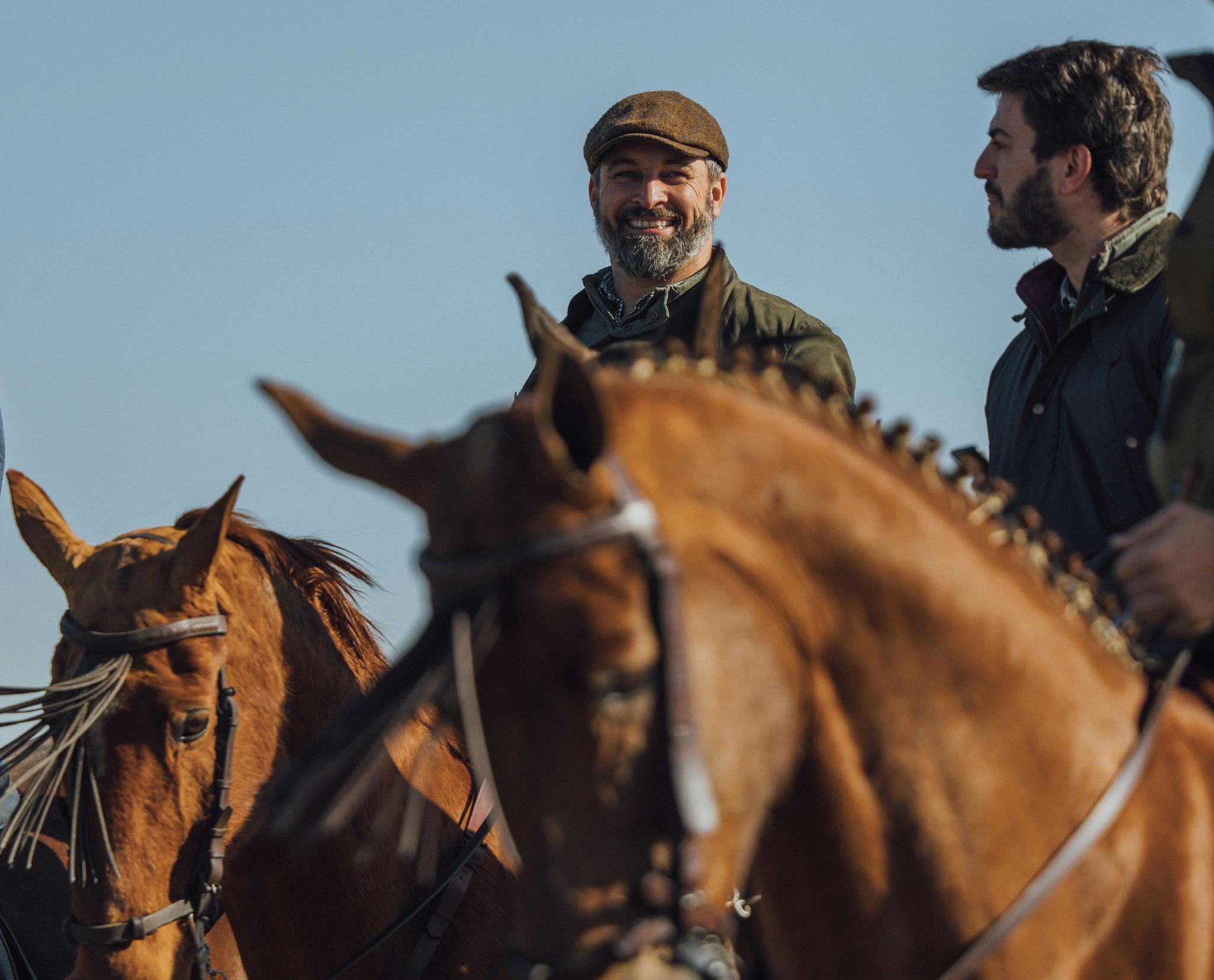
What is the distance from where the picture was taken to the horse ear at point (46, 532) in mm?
4465

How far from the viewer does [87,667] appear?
160 inches

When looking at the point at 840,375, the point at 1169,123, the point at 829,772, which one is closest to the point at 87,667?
the point at 840,375

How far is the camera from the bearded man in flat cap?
529 centimetres

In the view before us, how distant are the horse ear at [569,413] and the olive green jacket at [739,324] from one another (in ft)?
7.61

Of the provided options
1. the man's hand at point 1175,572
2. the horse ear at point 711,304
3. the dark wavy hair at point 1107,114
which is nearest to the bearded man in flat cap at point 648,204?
the dark wavy hair at point 1107,114

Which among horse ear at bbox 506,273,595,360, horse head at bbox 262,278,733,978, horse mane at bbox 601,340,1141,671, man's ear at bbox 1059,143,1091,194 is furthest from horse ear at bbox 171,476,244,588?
man's ear at bbox 1059,143,1091,194

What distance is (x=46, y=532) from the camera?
14.9 feet

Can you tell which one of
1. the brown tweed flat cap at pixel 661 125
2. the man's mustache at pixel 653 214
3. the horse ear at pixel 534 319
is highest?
the brown tweed flat cap at pixel 661 125

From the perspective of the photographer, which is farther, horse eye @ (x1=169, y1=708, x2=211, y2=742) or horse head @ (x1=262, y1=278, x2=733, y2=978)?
horse eye @ (x1=169, y1=708, x2=211, y2=742)

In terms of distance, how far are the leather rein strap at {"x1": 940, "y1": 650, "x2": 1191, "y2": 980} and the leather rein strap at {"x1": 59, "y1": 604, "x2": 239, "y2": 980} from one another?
256cm

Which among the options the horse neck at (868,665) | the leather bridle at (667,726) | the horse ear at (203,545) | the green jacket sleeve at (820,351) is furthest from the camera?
the green jacket sleeve at (820,351)

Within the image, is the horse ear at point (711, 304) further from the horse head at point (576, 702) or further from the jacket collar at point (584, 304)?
the jacket collar at point (584, 304)

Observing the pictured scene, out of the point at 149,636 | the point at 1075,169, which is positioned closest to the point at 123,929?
the point at 149,636

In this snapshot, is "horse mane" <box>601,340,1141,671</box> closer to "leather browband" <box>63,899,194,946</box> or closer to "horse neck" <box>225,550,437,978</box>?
"horse neck" <box>225,550,437,978</box>
